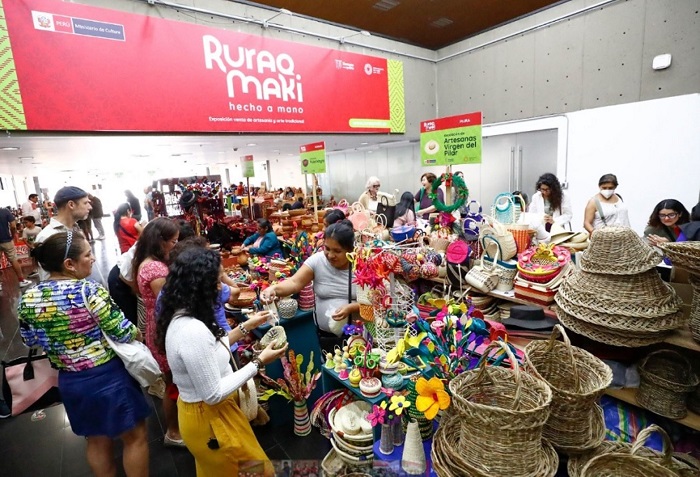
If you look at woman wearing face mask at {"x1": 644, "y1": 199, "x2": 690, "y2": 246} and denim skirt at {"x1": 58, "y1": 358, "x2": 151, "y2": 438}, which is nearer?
denim skirt at {"x1": 58, "y1": 358, "x2": 151, "y2": 438}

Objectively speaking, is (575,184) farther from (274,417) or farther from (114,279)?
(114,279)

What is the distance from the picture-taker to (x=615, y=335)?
5.08 feet

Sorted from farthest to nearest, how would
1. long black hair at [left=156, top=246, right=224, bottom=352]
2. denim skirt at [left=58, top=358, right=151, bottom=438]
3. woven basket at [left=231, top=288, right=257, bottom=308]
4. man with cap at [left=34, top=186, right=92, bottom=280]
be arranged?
1. woven basket at [left=231, top=288, right=257, bottom=308]
2. man with cap at [left=34, top=186, right=92, bottom=280]
3. denim skirt at [left=58, top=358, right=151, bottom=438]
4. long black hair at [left=156, top=246, right=224, bottom=352]

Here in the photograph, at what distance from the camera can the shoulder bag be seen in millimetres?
1858

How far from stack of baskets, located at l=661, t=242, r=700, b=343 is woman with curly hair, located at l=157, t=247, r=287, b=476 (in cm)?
183

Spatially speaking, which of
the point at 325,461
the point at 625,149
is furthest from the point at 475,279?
the point at 625,149

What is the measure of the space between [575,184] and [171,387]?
20.4ft

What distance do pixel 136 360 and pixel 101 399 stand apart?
0.84 feet

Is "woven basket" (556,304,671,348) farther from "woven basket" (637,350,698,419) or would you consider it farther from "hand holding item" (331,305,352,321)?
"hand holding item" (331,305,352,321)

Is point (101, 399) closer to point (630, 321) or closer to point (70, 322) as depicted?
point (70, 322)

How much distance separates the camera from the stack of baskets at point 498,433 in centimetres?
103

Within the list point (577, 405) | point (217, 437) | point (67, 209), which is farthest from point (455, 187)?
point (67, 209)

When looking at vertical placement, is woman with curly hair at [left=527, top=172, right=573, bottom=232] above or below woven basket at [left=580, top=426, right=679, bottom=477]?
above

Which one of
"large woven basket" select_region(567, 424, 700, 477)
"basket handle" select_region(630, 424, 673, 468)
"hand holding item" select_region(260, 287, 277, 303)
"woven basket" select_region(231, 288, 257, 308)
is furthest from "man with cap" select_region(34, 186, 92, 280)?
"basket handle" select_region(630, 424, 673, 468)
